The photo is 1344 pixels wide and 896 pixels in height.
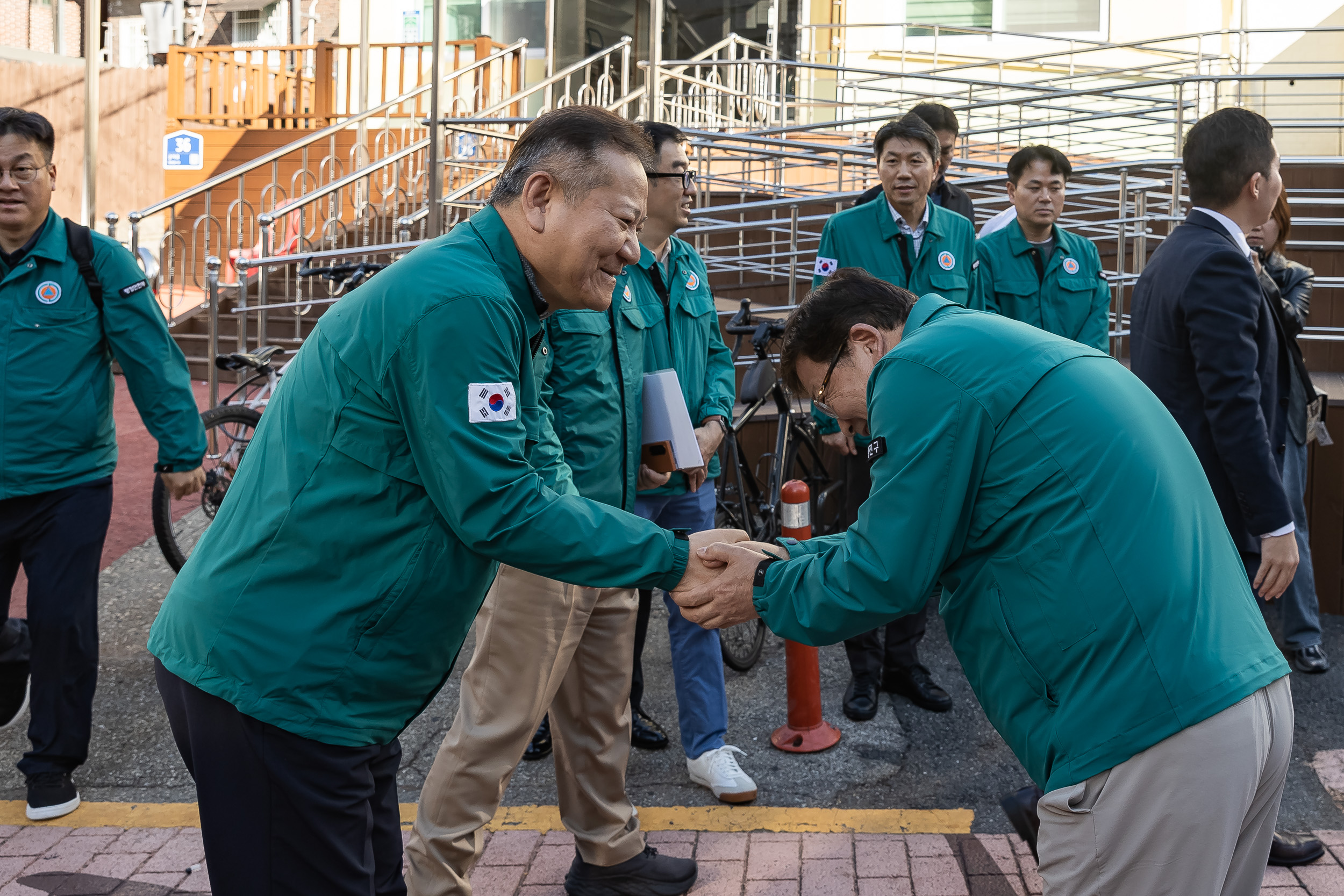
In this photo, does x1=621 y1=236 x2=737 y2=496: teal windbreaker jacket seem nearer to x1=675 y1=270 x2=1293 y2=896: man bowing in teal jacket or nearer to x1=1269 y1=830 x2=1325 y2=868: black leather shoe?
x1=675 y1=270 x2=1293 y2=896: man bowing in teal jacket

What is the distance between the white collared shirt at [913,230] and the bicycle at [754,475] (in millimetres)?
630

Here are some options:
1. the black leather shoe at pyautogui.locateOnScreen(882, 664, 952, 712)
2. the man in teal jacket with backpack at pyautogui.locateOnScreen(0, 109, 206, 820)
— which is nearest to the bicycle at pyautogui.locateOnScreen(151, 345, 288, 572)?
the man in teal jacket with backpack at pyautogui.locateOnScreen(0, 109, 206, 820)

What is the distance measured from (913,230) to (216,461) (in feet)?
12.5

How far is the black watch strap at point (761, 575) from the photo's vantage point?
234cm

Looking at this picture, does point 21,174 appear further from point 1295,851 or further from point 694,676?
point 1295,851

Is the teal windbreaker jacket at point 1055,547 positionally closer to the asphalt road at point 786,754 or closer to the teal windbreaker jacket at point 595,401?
the teal windbreaker jacket at point 595,401

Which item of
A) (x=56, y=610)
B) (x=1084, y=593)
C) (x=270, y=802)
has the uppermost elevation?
(x=1084, y=593)

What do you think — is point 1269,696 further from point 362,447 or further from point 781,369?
point 362,447

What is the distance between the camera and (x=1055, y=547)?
1.88 m

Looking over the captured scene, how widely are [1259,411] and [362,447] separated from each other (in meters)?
2.43

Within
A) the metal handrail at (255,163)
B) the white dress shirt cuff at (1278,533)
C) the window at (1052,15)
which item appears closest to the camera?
the white dress shirt cuff at (1278,533)

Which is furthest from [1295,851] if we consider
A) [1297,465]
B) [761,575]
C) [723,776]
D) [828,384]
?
[828,384]

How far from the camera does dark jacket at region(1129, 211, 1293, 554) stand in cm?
323

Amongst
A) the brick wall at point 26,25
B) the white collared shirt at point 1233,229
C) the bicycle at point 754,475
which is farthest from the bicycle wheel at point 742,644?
the brick wall at point 26,25
